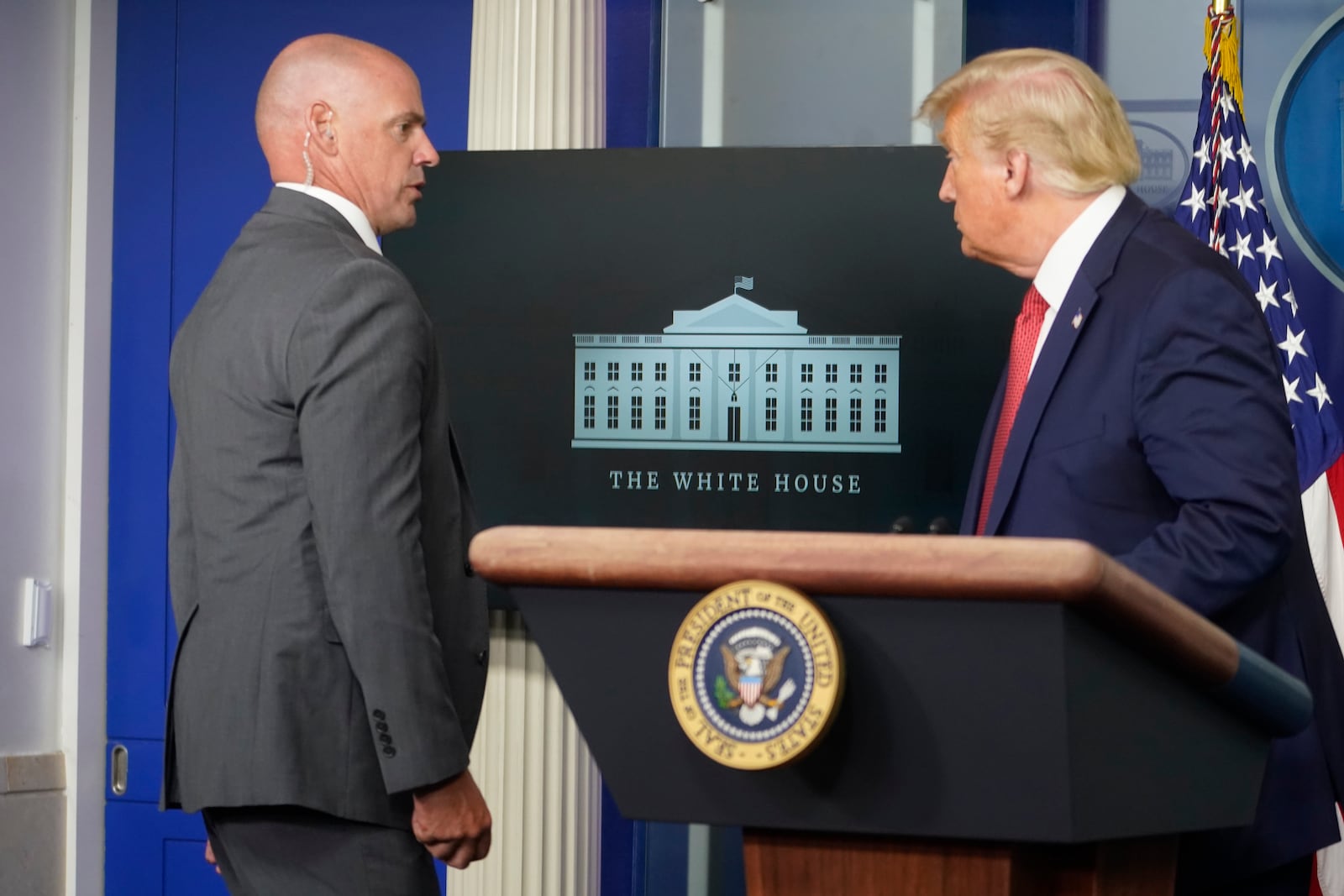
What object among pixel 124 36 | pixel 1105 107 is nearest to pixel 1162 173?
pixel 1105 107

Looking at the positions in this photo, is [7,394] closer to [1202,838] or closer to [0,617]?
[0,617]

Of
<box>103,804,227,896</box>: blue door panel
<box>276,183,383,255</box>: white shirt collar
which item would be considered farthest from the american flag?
<box>103,804,227,896</box>: blue door panel

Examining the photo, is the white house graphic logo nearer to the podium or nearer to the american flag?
the american flag

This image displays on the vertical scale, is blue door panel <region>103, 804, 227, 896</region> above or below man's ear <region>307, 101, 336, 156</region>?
below

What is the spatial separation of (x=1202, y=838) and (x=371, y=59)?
150 centimetres

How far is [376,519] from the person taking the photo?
1700mm

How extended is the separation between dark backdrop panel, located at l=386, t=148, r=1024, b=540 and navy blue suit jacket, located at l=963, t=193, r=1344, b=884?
5.10 ft

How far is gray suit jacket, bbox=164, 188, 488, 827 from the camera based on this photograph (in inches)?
66.8

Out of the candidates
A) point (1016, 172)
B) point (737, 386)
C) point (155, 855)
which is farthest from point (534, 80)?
point (155, 855)

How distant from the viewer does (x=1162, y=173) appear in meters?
3.46

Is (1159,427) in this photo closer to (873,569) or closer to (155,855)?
(873,569)

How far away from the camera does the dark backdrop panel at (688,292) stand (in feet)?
10.6

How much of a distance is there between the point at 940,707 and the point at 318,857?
1.06 meters

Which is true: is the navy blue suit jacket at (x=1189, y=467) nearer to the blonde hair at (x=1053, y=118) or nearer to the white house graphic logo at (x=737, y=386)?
the blonde hair at (x=1053, y=118)
